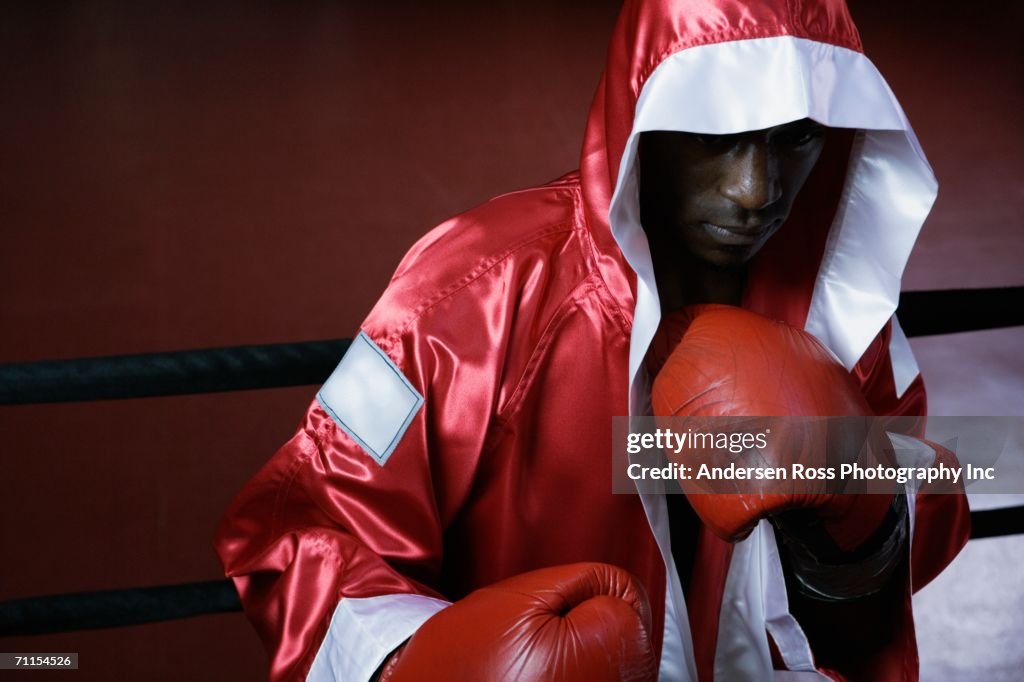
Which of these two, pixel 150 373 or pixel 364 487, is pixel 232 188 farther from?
pixel 364 487

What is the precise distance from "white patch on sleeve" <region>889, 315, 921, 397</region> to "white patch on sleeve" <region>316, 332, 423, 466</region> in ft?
1.60

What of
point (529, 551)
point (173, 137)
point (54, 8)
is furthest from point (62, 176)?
point (529, 551)

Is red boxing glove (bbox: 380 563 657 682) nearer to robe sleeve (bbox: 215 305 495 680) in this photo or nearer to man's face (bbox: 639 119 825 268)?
robe sleeve (bbox: 215 305 495 680)

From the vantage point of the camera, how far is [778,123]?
848 millimetres

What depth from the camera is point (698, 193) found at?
2.95ft

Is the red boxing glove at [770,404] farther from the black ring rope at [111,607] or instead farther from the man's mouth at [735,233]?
the black ring rope at [111,607]

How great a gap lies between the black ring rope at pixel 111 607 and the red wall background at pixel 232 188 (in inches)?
21.4

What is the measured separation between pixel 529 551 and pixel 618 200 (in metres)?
0.29

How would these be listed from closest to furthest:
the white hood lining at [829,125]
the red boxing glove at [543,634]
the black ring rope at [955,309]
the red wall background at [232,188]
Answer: the red boxing glove at [543,634]
the white hood lining at [829,125]
the black ring rope at [955,309]
the red wall background at [232,188]

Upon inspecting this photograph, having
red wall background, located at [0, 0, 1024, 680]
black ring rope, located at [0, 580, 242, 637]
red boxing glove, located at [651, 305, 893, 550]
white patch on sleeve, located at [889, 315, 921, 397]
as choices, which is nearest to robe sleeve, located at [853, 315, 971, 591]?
white patch on sleeve, located at [889, 315, 921, 397]

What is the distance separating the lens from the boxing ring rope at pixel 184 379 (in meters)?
1.02

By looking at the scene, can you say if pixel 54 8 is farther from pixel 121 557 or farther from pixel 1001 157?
pixel 1001 157

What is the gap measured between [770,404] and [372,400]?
291mm

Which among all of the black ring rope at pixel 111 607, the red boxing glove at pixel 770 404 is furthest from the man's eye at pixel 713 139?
the black ring rope at pixel 111 607
